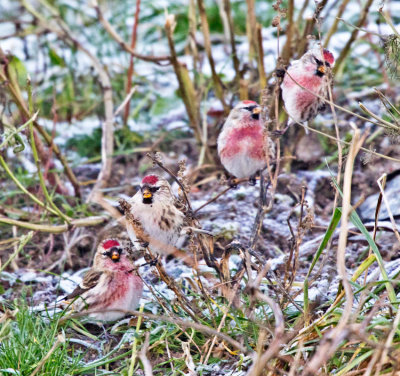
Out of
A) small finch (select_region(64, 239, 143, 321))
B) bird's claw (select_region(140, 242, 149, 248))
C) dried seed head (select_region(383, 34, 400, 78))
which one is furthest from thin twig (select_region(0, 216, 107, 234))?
dried seed head (select_region(383, 34, 400, 78))

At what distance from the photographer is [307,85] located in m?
2.88

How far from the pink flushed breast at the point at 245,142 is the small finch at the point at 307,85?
2.58 ft

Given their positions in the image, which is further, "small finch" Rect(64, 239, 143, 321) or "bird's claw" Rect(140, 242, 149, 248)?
"small finch" Rect(64, 239, 143, 321)

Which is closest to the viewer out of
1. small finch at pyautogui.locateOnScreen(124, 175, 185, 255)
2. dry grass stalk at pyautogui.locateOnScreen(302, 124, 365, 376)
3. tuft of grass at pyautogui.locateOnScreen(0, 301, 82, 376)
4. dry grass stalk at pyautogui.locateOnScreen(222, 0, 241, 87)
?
dry grass stalk at pyautogui.locateOnScreen(302, 124, 365, 376)

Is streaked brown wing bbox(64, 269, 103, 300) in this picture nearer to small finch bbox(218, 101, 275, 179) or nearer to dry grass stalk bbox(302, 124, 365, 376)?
small finch bbox(218, 101, 275, 179)

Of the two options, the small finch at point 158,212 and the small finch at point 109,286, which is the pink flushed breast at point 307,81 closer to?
the small finch at point 158,212

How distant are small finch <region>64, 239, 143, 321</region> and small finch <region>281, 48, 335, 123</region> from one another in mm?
1089

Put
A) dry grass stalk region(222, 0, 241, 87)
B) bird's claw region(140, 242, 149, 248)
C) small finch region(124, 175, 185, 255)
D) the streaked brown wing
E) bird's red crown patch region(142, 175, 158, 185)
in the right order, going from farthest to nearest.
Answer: dry grass stalk region(222, 0, 241, 87) < the streaked brown wing < bird's red crown patch region(142, 175, 158, 185) < small finch region(124, 175, 185, 255) < bird's claw region(140, 242, 149, 248)

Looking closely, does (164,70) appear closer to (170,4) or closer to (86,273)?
(170,4)

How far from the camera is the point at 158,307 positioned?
3260 mm

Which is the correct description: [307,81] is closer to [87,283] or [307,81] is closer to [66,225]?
[87,283]

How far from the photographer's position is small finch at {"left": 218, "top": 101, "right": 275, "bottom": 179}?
12.2 ft

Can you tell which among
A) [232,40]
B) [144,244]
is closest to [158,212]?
[144,244]

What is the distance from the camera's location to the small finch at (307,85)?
2826 millimetres
